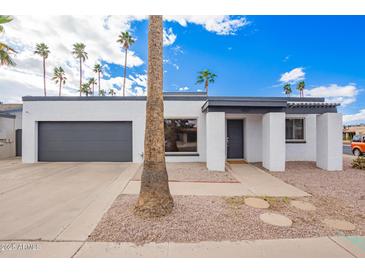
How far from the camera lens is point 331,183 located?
624 centimetres

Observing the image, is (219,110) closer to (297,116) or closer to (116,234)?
(297,116)

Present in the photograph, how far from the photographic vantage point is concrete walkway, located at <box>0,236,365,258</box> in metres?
2.61

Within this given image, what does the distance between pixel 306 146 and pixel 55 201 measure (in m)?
11.6

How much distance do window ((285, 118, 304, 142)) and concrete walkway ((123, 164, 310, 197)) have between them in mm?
4663

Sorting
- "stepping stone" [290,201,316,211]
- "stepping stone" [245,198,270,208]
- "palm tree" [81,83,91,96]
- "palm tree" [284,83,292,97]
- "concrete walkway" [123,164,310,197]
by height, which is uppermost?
"palm tree" [284,83,292,97]

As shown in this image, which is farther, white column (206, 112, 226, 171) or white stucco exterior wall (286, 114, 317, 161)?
white stucco exterior wall (286, 114, 317, 161)

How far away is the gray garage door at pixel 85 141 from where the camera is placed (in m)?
9.95

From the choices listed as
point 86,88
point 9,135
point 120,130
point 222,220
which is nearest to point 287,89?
point 120,130

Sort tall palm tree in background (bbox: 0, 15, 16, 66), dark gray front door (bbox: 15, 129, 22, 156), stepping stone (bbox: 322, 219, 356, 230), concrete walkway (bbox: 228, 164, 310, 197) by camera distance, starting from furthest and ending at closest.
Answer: dark gray front door (bbox: 15, 129, 22, 156) → tall palm tree in background (bbox: 0, 15, 16, 66) → concrete walkway (bbox: 228, 164, 310, 197) → stepping stone (bbox: 322, 219, 356, 230)

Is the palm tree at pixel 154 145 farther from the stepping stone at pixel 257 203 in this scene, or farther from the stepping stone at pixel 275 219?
the stepping stone at pixel 257 203

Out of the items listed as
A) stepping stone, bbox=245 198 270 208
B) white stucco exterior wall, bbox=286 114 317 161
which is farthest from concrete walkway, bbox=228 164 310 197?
white stucco exterior wall, bbox=286 114 317 161

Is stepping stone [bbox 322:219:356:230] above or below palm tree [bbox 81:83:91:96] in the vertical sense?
below

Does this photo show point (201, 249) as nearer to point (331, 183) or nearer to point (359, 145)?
point (331, 183)

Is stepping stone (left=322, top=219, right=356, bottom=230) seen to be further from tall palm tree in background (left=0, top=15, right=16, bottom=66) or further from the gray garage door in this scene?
tall palm tree in background (left=0, top=15, right=16, bottom=66)
